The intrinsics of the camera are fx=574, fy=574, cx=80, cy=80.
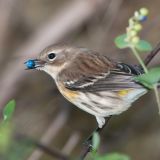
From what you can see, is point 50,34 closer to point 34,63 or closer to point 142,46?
point 34,63

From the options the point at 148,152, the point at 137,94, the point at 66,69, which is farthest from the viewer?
the point at 148,152

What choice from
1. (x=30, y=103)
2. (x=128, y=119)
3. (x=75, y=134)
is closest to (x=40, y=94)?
(x=30, y=103)

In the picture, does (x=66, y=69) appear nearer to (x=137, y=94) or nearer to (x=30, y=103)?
(x=137, y=94)

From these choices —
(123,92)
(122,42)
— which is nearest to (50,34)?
(123,92)

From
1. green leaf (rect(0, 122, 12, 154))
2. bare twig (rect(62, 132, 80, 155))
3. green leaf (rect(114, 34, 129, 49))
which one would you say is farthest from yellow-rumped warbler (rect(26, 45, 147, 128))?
bare twig (rect(62, 132, 80, 155))

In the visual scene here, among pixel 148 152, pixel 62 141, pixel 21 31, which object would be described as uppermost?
pixel 21 31

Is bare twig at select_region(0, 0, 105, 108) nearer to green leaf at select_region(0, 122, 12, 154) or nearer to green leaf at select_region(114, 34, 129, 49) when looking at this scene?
green leaf at select_region(114, 34, 129, 49)

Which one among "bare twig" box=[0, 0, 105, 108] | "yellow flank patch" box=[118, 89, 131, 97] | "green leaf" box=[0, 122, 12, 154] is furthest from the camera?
"bare twig" box=[0, 0, 105, 108]
